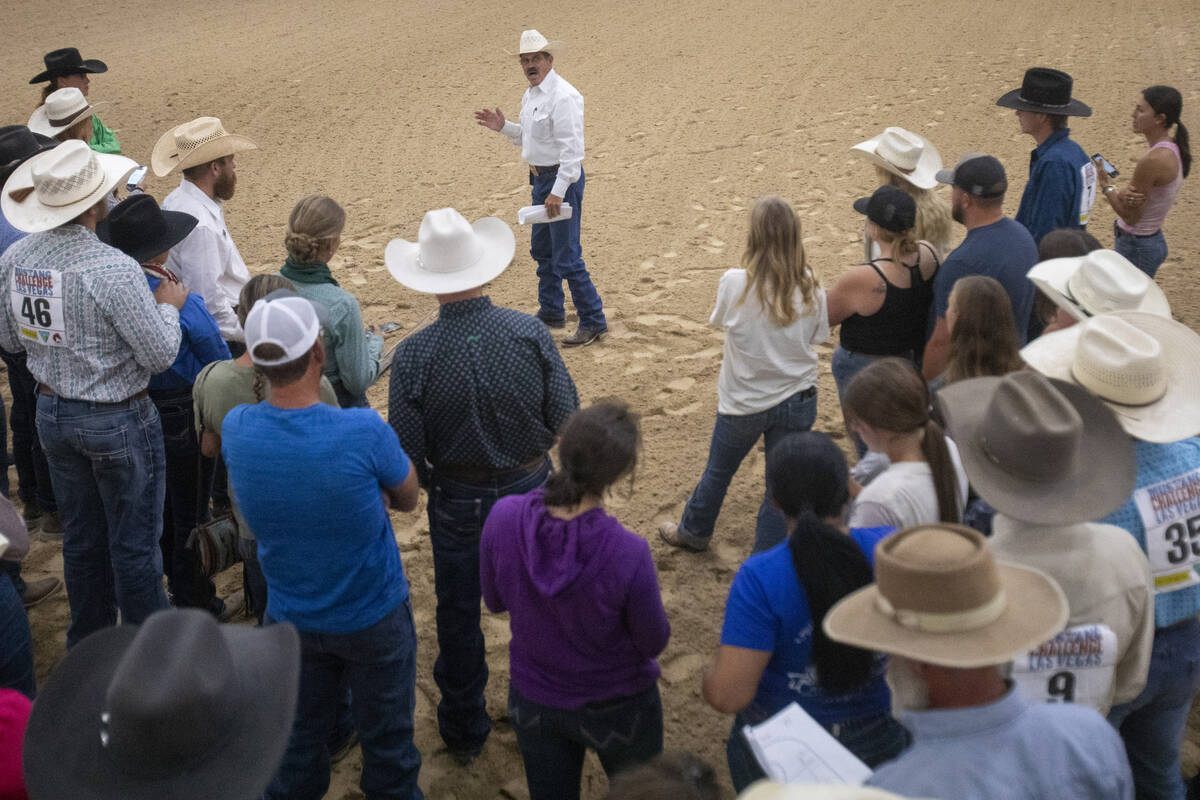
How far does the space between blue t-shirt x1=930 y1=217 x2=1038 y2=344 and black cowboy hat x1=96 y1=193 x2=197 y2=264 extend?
3.52 metres

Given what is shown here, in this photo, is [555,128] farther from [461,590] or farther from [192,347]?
[461,590]

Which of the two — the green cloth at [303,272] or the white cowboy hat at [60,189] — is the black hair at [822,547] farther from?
the white cowboy hat at [60,189]

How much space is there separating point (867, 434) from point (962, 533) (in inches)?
44.9

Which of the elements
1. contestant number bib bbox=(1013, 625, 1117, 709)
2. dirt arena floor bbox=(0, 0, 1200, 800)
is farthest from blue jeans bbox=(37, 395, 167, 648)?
contestant number bib bbox=(1013, 625, 1117, 709)

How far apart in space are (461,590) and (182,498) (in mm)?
1735

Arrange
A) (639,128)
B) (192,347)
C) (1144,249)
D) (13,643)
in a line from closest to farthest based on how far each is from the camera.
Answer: (13,643) → (192,347) → (1144,249) → (639,128)

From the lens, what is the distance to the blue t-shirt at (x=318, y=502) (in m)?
3.01

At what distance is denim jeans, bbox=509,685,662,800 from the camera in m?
2.93

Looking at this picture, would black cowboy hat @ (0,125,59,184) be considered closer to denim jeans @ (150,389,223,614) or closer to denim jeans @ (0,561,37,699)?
denim jeans @ (150,389,223,614)

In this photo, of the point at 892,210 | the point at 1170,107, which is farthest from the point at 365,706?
the point at 1170,107

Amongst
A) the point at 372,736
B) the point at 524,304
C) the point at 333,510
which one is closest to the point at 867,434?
the point at 333,510

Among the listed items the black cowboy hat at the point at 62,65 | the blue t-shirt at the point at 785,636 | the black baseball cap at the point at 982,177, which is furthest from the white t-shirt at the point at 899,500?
the black cowboy hat at the point at 62,65

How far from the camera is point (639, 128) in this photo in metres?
11.9

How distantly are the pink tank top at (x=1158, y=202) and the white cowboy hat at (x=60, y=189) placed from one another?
5690 millimetres
